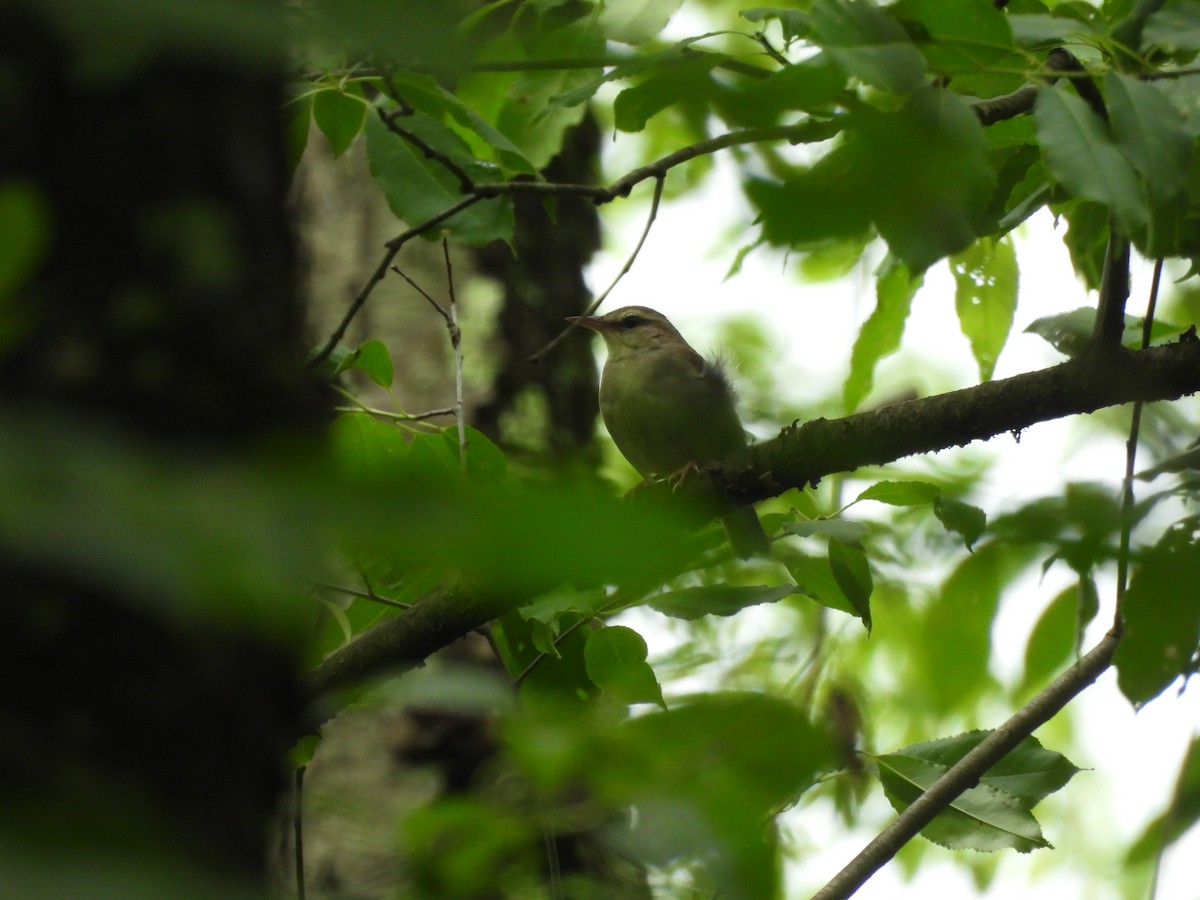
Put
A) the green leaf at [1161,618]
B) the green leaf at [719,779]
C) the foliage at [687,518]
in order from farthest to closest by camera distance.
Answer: the green leaf at [1161,618], the green leaf at [719,779], the foliage at [687,518]

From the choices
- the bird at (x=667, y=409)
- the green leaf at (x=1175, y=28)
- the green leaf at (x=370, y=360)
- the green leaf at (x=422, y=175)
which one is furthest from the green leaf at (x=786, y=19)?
the bird at (x=667, y=409)

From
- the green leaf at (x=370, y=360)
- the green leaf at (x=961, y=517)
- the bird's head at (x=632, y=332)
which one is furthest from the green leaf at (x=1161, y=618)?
the bird's head at (x=632, y=332)

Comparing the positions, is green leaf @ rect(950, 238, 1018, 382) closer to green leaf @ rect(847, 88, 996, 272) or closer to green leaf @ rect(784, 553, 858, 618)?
green leaf @ rect(784, 553, 858, 618)

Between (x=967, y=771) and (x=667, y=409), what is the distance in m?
3.10

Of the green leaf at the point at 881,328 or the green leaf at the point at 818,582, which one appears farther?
the green leaf at the point at 881,328

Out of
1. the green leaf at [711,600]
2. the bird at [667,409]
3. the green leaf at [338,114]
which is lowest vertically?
the green leaf at [711,600]

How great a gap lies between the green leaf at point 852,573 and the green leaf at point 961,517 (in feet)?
1.26

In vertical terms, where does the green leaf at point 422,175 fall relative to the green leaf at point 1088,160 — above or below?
above

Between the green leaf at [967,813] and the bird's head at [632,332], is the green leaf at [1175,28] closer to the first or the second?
the green leaf at [967,813]

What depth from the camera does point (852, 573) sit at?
2725mm

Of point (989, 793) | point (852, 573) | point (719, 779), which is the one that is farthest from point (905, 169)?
point (989, 793)

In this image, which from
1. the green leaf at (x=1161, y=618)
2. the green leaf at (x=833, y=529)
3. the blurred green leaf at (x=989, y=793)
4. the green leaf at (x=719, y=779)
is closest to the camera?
the green leaf at (x=719, y=779)

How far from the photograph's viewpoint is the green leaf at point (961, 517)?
1.91 meters

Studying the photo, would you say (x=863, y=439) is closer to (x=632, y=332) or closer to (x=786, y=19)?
(x=786, y=19)
